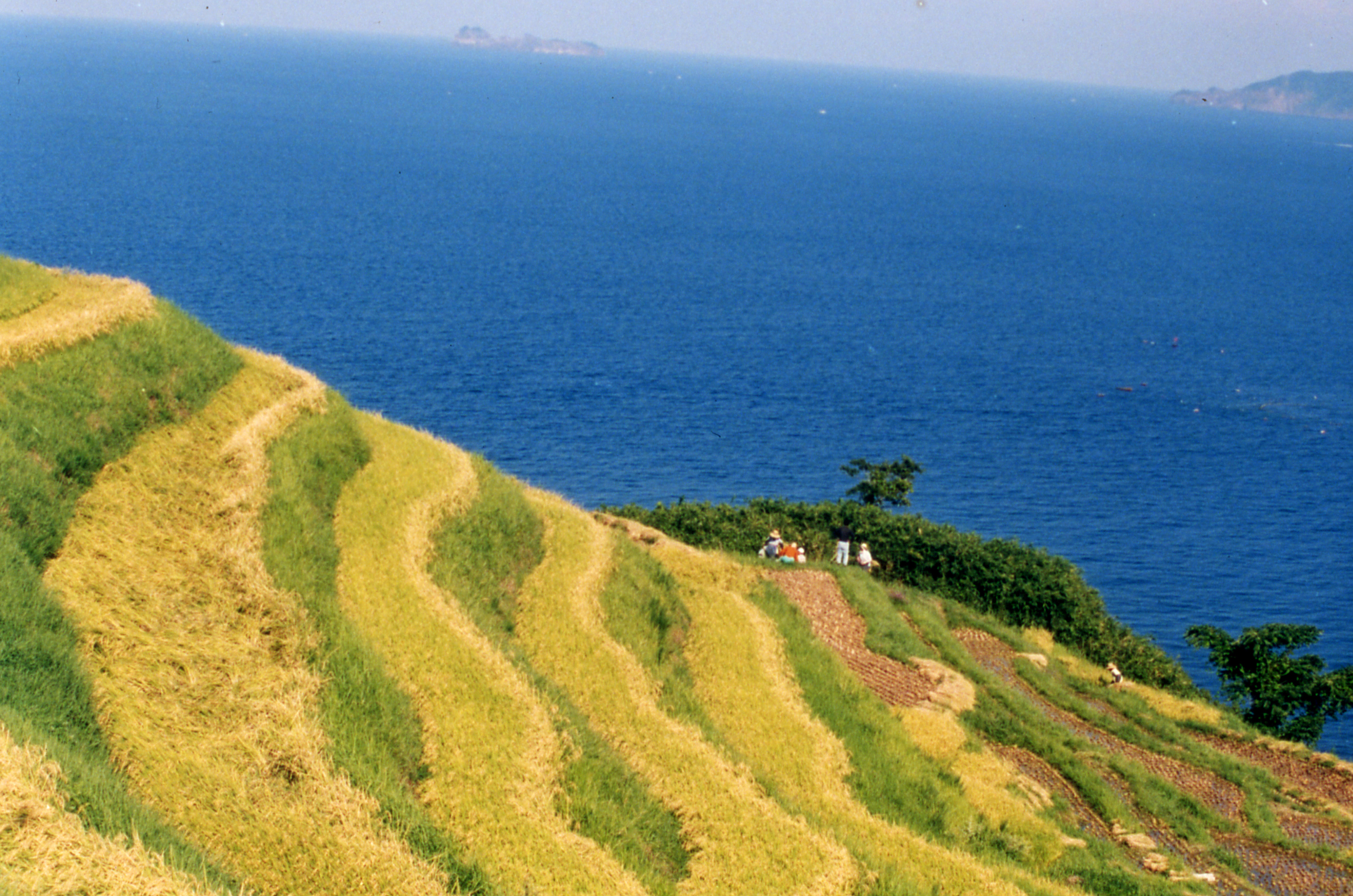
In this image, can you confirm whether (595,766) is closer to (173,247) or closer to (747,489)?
(747,489)

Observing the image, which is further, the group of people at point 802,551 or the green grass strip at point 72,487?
the group of people at point 802,551

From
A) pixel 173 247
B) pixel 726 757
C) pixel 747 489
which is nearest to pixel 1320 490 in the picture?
pixel 747 489

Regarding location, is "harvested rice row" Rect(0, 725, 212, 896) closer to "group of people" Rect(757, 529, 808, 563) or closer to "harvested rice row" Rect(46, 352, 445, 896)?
"harvested rice row" Rect(46, 352, 445, 896)

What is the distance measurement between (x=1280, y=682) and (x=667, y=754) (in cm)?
3542

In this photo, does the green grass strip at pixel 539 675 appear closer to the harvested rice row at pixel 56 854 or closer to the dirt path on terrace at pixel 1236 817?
the harvested rice row at pixel 56 854

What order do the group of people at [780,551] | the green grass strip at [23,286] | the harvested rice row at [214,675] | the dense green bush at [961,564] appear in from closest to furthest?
the harvested rice row at [214,675] < the green grass strip at [23,286] < the group of people at [780,551] < the dense green bush at [961,564]

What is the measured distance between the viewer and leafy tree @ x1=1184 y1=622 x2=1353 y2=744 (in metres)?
45.9

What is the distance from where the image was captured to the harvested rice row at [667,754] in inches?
785

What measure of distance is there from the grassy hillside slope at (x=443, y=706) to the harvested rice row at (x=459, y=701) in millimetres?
73

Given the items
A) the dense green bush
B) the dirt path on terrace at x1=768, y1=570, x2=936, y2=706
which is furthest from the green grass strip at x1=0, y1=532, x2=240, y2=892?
the dense green bush

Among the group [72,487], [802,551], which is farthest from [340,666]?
[802,551]

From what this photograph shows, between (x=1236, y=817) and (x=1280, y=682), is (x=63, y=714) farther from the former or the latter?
(x=1280, y=682)

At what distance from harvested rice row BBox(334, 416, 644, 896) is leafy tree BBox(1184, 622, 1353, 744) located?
35.7 metres

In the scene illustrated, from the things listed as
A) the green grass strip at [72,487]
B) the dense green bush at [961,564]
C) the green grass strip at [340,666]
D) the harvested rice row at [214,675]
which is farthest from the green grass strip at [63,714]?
the dense green bush at [961,564]
